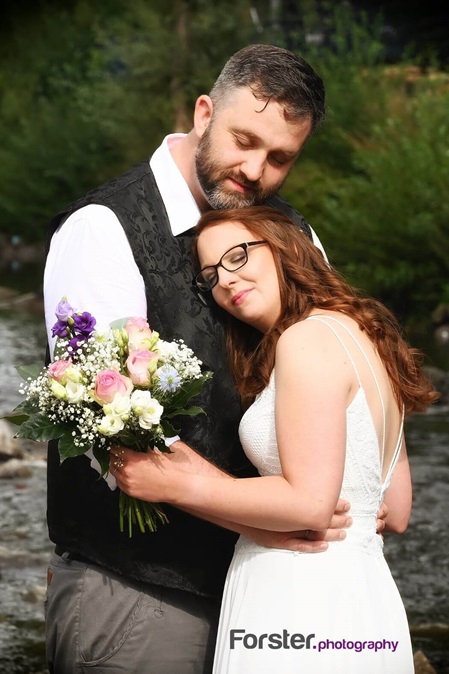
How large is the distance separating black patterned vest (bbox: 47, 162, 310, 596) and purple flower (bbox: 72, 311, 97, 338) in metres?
0.34

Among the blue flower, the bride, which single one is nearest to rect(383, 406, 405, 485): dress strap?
the bride

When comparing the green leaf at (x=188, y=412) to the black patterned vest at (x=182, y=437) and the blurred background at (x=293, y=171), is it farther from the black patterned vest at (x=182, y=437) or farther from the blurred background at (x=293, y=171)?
the blurred background at (x=293, y=171)

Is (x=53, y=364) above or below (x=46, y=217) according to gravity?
below

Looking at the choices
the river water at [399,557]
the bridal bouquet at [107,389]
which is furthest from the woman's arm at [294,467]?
the river water at [399,557]

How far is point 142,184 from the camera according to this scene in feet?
11.9

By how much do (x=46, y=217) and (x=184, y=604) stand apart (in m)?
34.0

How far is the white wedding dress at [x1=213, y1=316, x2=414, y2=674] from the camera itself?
3.22 m

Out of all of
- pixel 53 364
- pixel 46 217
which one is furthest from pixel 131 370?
pixel 46 217

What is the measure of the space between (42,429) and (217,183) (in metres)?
0.90

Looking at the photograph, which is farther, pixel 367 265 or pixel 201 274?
pixel 367 265

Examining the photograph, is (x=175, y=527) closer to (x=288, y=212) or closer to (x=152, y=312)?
(x=152, y=312)

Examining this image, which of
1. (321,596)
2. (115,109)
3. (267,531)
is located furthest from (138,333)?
(115,109)

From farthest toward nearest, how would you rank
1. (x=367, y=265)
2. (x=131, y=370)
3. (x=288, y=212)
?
(x=367, y=265)
(x=288, y=212)
(x=131, y=370)

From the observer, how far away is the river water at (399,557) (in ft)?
23.3
